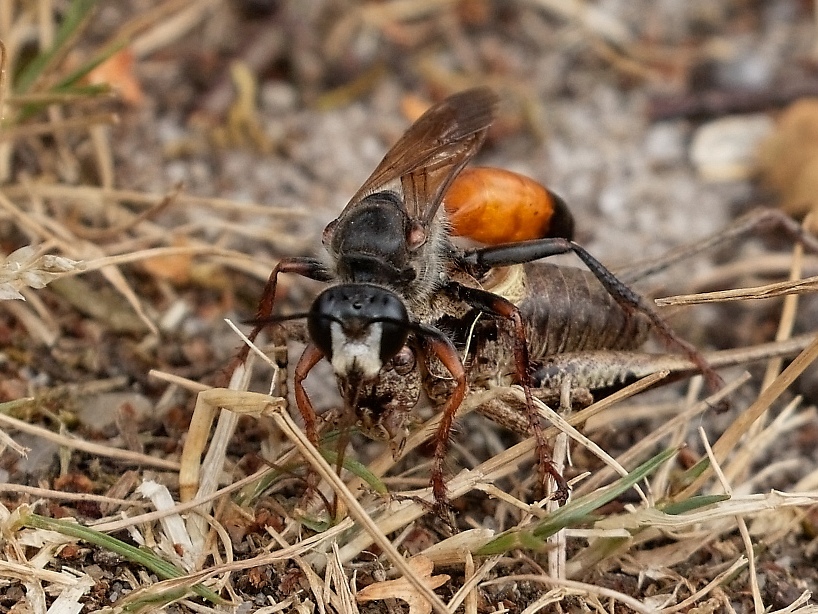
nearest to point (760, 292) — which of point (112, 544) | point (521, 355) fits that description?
point (521, 355)

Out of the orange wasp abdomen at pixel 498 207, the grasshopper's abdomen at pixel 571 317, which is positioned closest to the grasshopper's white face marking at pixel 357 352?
the grasshopper's abdomen at pixel 571 317

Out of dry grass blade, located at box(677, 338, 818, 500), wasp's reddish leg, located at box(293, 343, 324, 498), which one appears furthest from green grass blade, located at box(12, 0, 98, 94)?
dry grass blade, located at box(677, 338, 818, 500)

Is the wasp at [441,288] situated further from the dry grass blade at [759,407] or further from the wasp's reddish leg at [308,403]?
the dry grass blade at [759,407]

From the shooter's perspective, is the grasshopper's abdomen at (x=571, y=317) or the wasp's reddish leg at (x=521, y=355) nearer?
the wasp's reddish leg at (x=521, y=355)

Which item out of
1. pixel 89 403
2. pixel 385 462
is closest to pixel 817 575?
pixel 385 462

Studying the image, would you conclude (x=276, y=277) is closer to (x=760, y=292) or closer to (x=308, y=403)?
(x=308, y=403)

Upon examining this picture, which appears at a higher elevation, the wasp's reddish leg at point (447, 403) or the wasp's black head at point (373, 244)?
the wasp's black head at point (373, 244)
